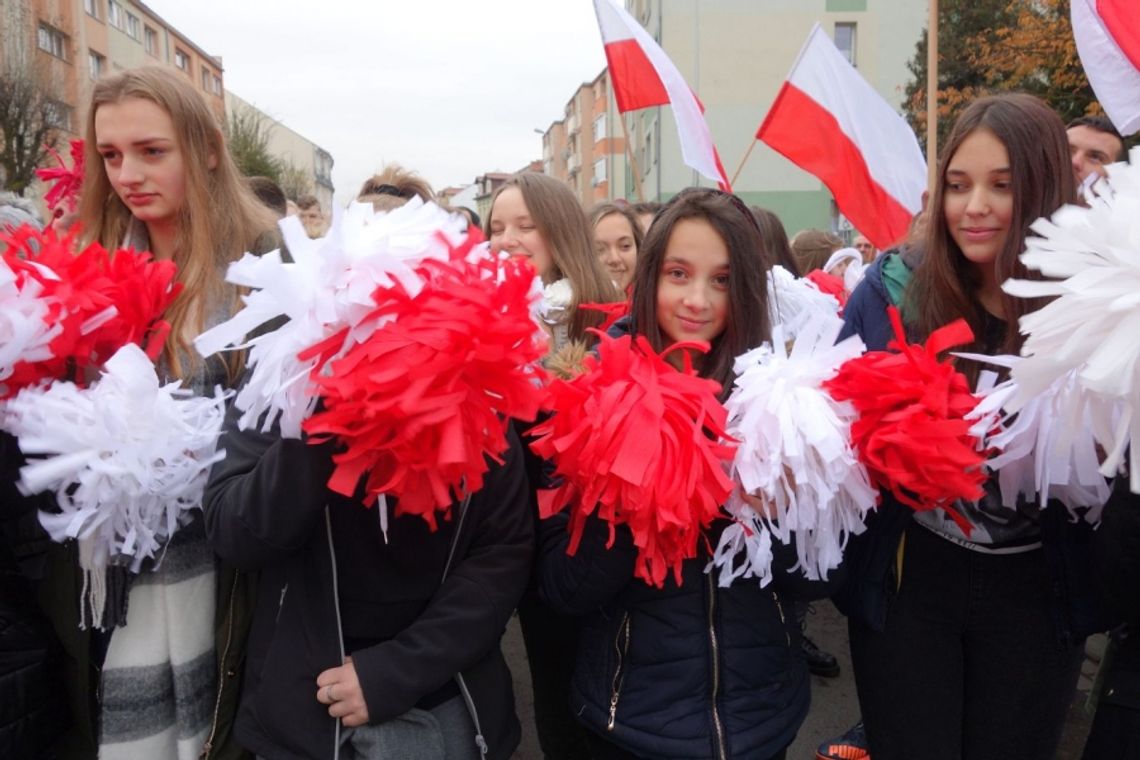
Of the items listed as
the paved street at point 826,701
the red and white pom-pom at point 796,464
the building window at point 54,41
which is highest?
the building window at point 54,41

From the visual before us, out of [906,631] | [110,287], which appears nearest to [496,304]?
[110,287]

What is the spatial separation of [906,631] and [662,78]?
4453mm

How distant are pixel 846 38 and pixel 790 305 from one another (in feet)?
83.9

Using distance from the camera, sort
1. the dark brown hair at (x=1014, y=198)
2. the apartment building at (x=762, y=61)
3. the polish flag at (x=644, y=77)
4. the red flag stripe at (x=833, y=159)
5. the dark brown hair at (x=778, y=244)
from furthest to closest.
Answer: the apartment building at (x=762, y=61), the polish flag at (x=644, y=77), the red flag stripe at (x=833, y=159), the dark brown hair at (x=778, y=244), the dark brown hair at (x=1014, y=198)

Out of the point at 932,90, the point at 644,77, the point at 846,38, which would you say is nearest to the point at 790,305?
the point at 932,90

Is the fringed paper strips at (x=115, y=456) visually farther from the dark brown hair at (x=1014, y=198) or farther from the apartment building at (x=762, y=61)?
the apartment building at (x=762, y=61)

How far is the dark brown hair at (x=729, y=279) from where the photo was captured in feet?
6.12

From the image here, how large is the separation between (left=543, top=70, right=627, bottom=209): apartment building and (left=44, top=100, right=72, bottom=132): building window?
2552 centimetres

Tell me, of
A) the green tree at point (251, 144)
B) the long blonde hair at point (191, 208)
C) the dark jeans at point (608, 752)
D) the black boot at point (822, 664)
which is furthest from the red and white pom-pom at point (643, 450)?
the green tree at point (251, 144)

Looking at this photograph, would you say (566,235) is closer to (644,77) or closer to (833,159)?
(833,159)

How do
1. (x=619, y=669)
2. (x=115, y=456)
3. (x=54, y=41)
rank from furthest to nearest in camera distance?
(x=54, y=41), (x=619, y=669), (x=115, y=456)

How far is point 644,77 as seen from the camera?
5727mm

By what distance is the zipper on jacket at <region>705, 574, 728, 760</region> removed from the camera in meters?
1.60

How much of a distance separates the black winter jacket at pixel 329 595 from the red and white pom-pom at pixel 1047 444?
979 mm
